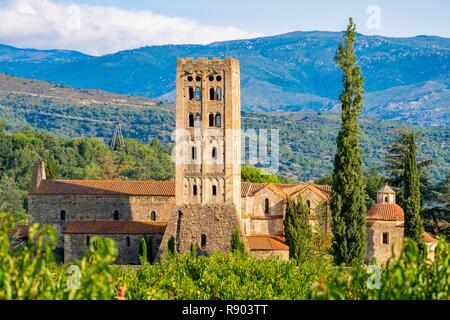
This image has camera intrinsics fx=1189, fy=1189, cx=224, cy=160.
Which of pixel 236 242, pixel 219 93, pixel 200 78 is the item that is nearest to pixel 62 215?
pixel 200 78

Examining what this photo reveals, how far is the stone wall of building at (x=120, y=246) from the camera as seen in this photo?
218 feet

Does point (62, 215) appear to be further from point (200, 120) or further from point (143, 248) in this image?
point (200, 120)

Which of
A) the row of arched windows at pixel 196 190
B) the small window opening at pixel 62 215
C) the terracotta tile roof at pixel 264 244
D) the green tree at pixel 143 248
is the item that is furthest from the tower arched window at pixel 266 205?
the small window opening at pixel 62 215

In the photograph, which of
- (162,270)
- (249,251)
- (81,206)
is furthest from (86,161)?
(162,270)

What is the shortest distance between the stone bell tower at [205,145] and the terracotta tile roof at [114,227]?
3.18 metres

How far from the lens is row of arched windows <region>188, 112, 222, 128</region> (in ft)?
214

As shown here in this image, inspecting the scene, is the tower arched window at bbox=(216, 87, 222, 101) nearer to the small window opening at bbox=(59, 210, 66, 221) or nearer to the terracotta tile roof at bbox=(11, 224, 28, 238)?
the small window opening at bbox=(59, 210, 66, 221)

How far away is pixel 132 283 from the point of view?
145 ft

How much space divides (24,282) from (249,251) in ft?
134

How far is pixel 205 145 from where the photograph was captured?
65062 mm

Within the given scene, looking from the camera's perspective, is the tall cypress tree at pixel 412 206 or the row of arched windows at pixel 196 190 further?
the row of arched windows at pixel 196 190

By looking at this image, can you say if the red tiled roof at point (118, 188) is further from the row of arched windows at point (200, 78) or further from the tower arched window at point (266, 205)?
the row of arched windows at point (200, 78)

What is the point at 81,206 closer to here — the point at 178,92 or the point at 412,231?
the point at 178,92

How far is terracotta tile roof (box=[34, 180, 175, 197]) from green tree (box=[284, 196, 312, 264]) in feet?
27.1
